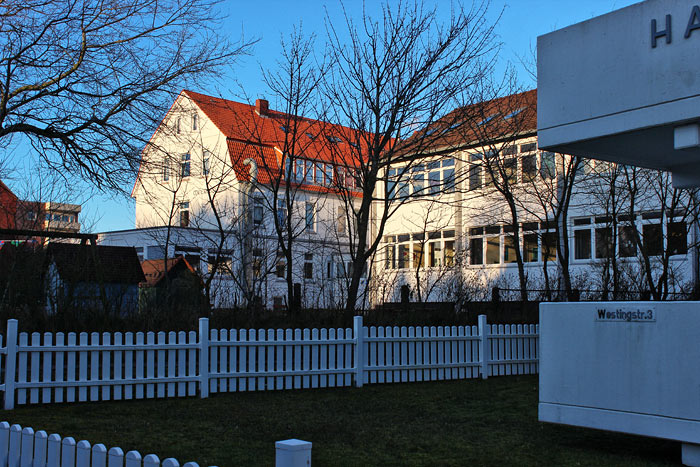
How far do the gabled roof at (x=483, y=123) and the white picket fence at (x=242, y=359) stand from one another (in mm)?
4270

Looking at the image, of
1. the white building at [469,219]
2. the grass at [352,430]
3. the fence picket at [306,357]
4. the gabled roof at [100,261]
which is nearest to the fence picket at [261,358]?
the grass at [352,430]

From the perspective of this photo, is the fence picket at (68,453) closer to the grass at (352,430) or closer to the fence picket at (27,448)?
the fence picket at (27,448)

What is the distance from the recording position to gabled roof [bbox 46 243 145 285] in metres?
15.9

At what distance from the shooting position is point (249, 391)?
1197 centimetres

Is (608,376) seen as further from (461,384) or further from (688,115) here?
(461,384)

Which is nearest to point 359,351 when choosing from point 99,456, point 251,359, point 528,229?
point 251,359

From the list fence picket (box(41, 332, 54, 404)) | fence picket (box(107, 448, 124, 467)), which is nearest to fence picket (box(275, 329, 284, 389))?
fence picket (box(41, 332, 54, 404))

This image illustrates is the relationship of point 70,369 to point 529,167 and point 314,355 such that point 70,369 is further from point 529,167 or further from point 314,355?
point 529,167

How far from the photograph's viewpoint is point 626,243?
25359 millimetres

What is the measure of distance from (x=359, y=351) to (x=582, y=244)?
17934 mm

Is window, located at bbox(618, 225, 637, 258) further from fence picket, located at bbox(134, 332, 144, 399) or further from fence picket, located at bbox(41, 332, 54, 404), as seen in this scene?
fence picket, located at bbox(41, 332, 54, 404)

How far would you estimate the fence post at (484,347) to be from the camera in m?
14.5

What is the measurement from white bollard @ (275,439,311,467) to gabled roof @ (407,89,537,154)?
39.8 ft

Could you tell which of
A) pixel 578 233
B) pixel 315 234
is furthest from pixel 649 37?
pixel 315 234
